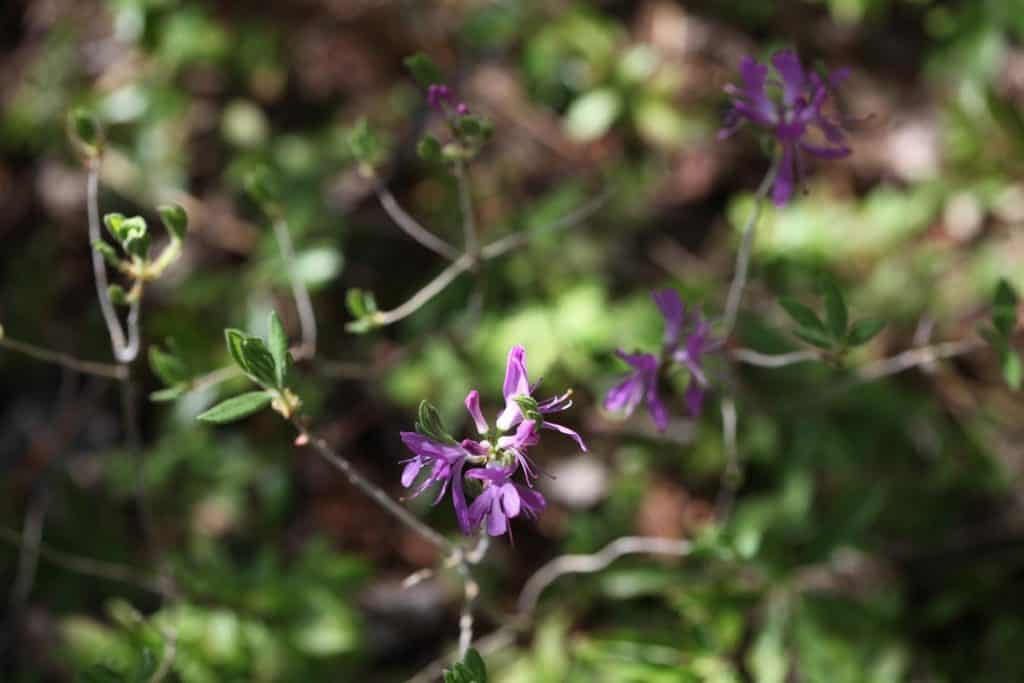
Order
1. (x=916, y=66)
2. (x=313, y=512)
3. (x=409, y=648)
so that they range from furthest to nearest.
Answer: (x=916, y=66), (x=313, y=512), (x=409, y=648)

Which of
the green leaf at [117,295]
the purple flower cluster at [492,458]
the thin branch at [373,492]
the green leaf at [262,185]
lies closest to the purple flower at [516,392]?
the purple flower cluster at [492,458]

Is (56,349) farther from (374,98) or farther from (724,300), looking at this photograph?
(724,300)

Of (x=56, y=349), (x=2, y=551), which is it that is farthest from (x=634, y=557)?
(x=56, y=349)

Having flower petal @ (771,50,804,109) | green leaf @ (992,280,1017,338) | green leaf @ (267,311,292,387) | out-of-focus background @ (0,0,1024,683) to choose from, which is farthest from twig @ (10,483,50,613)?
green leaf @ (992,280,1017,338)

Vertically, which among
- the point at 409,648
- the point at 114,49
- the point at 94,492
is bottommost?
the point at 409,648

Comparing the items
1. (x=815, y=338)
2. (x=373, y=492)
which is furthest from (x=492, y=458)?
(x=815, y=338)

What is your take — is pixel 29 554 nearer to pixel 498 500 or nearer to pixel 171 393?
pixel 171 393
